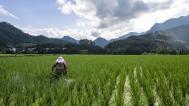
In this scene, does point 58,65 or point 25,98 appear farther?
point 58,65

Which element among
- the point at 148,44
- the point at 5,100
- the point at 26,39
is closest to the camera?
the point at 5,100

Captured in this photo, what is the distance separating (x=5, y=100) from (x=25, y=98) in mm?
368

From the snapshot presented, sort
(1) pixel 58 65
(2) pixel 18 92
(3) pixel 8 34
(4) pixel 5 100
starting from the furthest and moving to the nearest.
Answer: (3) pixel 8 34, (1) pixel 58 65, (2) pixel 18 92, (4) pixel 5 100

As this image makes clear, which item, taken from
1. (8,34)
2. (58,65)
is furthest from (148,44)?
(58,65)

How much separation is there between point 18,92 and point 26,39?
179150mm

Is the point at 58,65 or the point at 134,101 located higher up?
the point at 58,65

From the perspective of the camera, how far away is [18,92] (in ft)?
16.8

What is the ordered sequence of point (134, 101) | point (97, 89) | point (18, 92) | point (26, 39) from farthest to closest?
1. point (26, 39)
2. point (97, 89)
3. point (18, 92)
4. point (134, 101)

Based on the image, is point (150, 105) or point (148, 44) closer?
point (150, 105)

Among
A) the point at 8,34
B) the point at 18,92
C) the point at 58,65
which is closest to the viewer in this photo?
the point at 18,92

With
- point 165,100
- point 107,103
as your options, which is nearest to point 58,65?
point 107,103

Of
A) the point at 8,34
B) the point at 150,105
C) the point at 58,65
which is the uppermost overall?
the point at 8,34

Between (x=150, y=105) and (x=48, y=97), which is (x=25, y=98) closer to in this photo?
(x=48, y=97)

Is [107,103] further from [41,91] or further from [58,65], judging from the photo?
[58,65]
